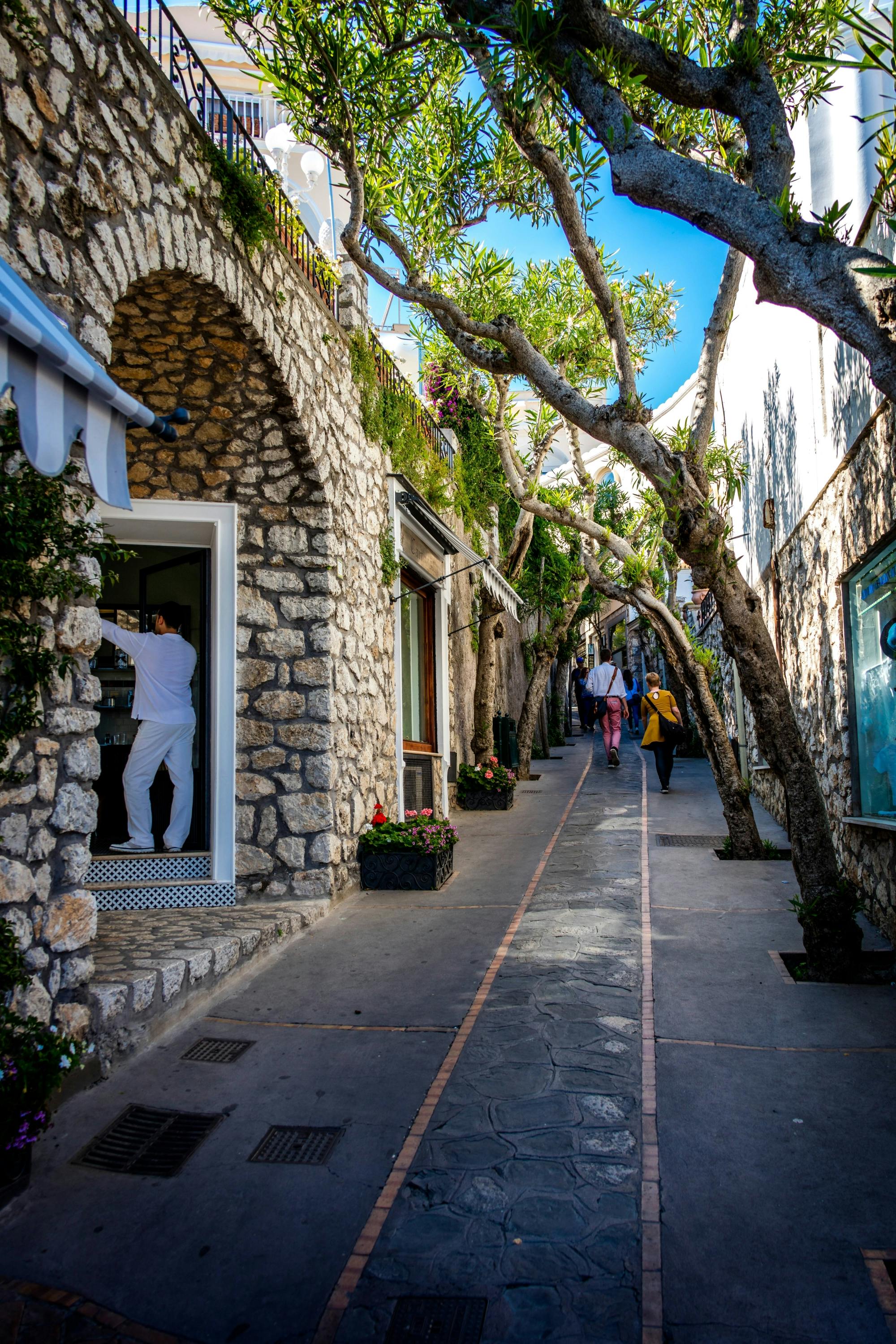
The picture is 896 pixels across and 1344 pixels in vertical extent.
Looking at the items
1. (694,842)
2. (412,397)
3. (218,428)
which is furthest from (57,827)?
(412,397)

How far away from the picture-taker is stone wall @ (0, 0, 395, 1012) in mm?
3486

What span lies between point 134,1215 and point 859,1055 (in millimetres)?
2990

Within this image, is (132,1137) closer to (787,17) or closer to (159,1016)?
(159,1016)

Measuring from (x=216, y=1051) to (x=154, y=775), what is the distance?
3.13m

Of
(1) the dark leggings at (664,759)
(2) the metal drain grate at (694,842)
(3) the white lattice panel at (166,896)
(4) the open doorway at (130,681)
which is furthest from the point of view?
(1) the dark leggings at (664,759)

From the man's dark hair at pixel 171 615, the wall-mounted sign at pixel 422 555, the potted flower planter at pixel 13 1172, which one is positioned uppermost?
the wall-mounted sign at pixel 422 555

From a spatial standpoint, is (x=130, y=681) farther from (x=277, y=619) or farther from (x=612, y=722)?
(x=612, y=722)

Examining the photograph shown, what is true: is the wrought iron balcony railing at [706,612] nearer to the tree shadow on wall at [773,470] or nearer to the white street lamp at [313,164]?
the tree shadow on wall at [773,470]

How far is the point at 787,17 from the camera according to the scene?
483 cm

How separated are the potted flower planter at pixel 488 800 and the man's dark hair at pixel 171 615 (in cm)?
556

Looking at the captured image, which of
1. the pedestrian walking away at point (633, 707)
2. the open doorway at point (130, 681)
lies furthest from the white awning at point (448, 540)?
the pedestrian walking away at point (633, 707)

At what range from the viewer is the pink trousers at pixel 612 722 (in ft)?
54.0

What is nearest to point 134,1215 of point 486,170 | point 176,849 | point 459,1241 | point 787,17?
point 459,1241

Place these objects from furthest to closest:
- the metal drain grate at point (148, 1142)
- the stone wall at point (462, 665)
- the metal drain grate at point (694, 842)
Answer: the stone wall at point (462, 665) → the metal drain grate at point (694, 842) → the metal drain grate at point (148, 1142)
